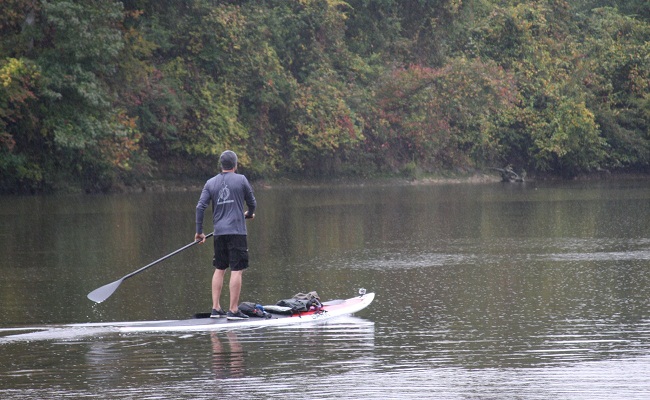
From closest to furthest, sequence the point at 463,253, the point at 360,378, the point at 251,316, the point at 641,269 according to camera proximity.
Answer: the point at 360,378, the point at 251,316, the point at 641,269, the point at 463,253

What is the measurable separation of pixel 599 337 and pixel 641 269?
626 cm

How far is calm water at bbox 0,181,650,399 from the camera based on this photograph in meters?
8.95

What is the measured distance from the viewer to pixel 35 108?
125ft

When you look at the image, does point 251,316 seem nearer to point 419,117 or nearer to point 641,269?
point 641,269

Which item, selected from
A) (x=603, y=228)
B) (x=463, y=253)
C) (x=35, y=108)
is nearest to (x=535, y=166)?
(x=35, y=108)

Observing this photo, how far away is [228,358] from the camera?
10.0 metres

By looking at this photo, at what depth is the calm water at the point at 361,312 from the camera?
8953mm

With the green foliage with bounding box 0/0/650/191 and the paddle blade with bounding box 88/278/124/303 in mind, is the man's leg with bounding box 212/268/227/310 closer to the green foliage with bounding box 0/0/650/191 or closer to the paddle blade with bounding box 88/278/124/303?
the paddle blade with bounding box 88/278/124/303

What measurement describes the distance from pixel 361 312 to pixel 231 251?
1646 mm

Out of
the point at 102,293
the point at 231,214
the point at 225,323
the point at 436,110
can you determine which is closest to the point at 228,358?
the point at 225,323

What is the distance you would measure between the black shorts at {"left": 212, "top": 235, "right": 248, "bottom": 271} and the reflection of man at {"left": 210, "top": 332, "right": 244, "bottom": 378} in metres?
Result: 1.02

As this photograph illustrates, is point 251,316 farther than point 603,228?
No

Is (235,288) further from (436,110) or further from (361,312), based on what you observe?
(436,110)

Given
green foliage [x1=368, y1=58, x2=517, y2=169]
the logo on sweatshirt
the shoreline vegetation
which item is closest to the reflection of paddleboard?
the logo on sweatshirt
